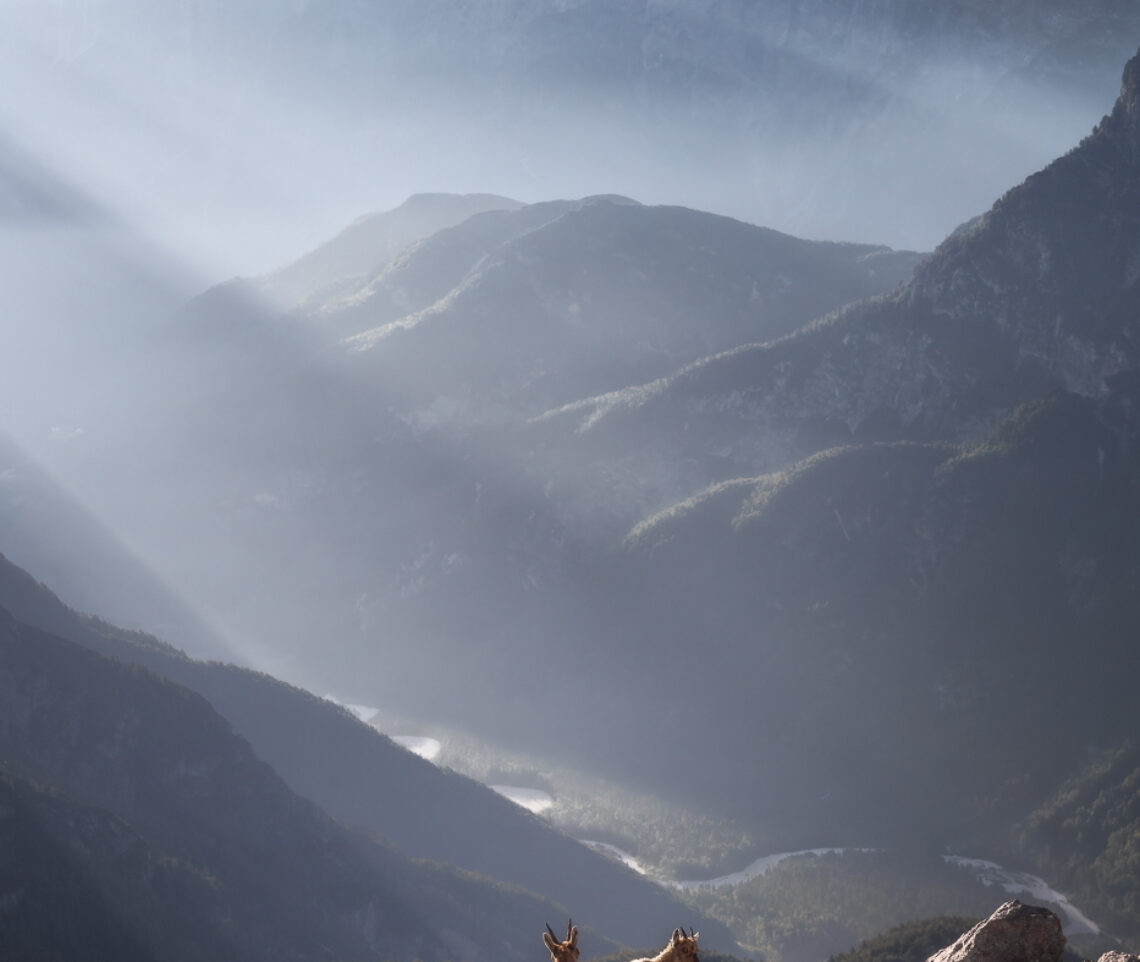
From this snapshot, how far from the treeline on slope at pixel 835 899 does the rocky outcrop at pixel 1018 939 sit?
122 meters

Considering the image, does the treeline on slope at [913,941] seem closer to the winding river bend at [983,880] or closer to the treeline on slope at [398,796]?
the winding river bend at [983,880]

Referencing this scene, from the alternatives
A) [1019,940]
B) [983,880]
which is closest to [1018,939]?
[1019,940]

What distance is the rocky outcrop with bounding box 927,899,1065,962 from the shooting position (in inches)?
1555

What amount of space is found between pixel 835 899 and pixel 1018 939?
13822 cm

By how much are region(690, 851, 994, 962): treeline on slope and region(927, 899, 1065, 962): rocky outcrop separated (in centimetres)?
12172

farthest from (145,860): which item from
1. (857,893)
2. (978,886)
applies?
(978,886)

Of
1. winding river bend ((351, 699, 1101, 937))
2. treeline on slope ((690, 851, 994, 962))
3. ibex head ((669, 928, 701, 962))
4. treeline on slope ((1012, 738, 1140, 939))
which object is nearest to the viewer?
ibex head ((669, 928, 701, 962))

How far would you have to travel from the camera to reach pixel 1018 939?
39.6 meters

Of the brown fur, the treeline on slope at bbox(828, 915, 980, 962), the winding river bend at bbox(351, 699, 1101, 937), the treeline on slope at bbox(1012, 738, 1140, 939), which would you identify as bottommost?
the brown fur

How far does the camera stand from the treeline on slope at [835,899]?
514ft

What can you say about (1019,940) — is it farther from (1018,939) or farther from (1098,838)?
(1098,838)

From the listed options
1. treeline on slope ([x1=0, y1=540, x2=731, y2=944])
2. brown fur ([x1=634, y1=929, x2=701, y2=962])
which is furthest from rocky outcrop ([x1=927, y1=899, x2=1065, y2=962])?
treeline on slope ([x1=0, y1=540, x2=731, y2=944])

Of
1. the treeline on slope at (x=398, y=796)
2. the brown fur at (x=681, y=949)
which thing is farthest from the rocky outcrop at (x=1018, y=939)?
the treeline on slope at (x=398, y=796)

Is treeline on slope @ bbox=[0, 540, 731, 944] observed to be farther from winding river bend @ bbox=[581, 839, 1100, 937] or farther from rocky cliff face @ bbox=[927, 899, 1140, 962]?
rocky cliff face @ bbox=[927, 899, 1140, 962]
